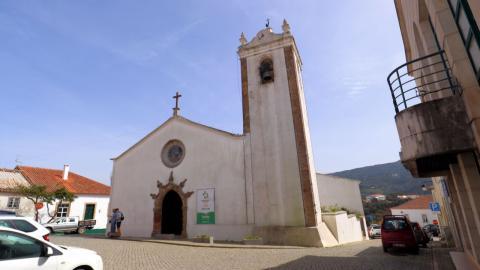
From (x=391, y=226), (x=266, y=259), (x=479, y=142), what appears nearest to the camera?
(x=479, y=142)

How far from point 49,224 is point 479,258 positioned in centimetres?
2555

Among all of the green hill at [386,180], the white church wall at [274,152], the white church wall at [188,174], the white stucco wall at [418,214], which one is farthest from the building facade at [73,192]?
the green hill at [386,180]

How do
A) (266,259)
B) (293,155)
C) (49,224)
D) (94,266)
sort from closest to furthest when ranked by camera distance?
(94,266)
(266,259)
(293,155)
(49,224)

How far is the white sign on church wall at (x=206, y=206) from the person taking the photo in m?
16.2

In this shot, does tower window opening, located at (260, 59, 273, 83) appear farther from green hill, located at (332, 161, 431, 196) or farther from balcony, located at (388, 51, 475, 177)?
green hill, located at (332, 161, 431, 196)

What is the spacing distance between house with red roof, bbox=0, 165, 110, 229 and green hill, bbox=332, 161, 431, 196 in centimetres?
8204

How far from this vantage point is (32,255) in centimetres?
457

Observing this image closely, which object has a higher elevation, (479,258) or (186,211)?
(186,211)

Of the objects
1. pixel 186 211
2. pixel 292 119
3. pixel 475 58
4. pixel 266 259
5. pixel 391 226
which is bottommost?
pixel 266 259

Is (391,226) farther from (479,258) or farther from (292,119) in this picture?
(292,119)

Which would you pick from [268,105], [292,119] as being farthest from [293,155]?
[268,105]

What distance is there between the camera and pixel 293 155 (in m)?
15.6

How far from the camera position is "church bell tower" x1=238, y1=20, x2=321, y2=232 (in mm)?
14898

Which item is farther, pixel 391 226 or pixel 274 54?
pixel 274 54
